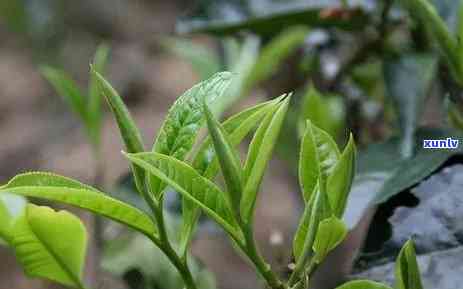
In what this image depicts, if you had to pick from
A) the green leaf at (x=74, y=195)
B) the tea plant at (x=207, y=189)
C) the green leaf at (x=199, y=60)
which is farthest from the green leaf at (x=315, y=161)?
the green leaf at (x=199, y=60)

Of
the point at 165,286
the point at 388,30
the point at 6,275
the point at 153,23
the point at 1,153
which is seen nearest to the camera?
the point at 165,286

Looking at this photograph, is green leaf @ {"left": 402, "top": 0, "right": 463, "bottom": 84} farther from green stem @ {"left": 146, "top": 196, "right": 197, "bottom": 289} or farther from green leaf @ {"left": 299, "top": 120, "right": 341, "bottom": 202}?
green stem @ {"left": 146, "top": 196, "right": 197, "bottom": 289}

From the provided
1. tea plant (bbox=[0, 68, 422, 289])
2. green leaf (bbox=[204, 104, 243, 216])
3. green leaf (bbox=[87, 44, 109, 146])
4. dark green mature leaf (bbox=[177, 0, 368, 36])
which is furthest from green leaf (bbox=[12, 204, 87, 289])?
dark green mature leaf (bbox=[177, 0, 368, 36])

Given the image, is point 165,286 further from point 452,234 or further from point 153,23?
point 153,23

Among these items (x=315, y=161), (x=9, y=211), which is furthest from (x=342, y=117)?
(x=9, y=211)

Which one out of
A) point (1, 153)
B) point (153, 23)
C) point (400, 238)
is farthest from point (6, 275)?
point (400, 238)

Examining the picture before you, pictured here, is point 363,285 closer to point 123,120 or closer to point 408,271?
point 408,271
